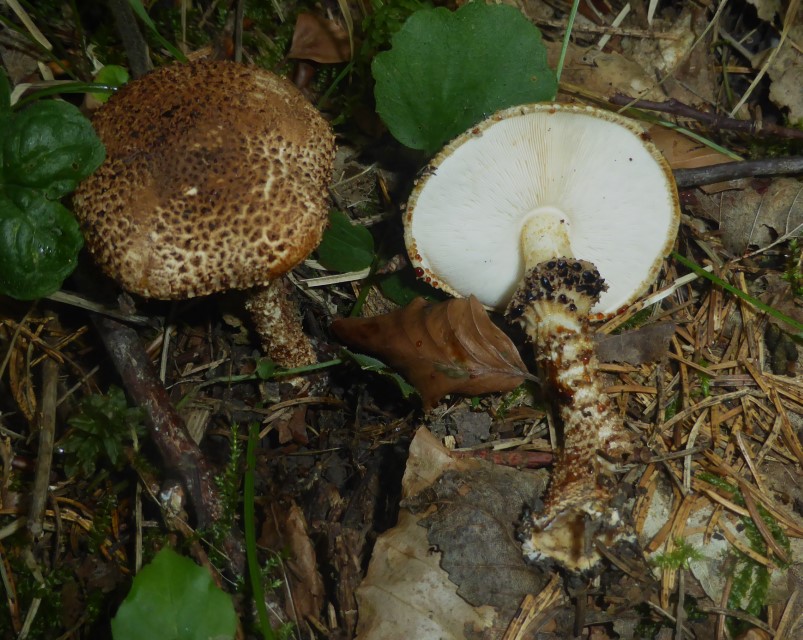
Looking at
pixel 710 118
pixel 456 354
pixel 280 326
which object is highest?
pixel 710 118

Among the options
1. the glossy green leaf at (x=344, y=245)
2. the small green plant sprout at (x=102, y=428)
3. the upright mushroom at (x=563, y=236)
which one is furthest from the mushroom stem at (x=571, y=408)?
the small green plant sprout at (x=102, y=428)

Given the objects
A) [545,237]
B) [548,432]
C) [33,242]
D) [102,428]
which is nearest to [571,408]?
[548,432]

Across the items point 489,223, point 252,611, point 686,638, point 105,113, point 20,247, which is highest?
point 105,113

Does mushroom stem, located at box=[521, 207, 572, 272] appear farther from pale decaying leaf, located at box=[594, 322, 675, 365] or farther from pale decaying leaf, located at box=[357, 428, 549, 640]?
pale decaying leaf, located at box=[357, 428, 549, 640]

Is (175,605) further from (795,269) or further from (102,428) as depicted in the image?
(795,269)

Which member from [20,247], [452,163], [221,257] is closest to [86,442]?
[20,247]

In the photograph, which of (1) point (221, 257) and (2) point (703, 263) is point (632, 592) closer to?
(2) point (703, 263)
